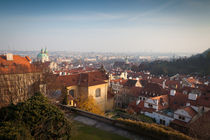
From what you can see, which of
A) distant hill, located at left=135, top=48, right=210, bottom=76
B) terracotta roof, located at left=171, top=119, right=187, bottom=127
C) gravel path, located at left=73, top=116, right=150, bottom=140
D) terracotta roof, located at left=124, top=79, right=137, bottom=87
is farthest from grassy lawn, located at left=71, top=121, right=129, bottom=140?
distant hill, located at left=135, top=48, right=210, bottom=76

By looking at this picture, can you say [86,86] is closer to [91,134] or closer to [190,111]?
[91,134]

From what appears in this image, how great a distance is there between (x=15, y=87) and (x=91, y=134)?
1027cm

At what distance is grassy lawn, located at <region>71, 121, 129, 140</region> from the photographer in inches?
449

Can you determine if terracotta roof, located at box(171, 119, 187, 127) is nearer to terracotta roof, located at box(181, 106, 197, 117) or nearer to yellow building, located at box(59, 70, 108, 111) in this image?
terracotta roof, located at box(181, 106, 197, 117)

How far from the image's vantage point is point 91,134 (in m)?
11.9

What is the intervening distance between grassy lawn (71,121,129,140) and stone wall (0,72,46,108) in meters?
7.08

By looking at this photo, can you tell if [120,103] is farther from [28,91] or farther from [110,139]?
[110,139]

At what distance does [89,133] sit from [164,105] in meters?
23.6

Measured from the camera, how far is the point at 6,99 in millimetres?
15430

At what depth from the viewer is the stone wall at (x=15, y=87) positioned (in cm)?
1540

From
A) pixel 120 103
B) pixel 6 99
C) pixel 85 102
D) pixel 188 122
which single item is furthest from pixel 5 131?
pixel 120 103

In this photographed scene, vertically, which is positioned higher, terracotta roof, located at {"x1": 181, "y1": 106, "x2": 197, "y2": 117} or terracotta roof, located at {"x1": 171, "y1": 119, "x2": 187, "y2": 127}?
terracotta roof, located at {"x1": 181, "y1": 106, "x2": 197, "y2": 117}

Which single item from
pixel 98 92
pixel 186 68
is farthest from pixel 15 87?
pixel 186 68

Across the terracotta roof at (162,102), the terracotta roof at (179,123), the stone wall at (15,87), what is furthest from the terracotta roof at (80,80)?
the terracotta roof at (179,123)
